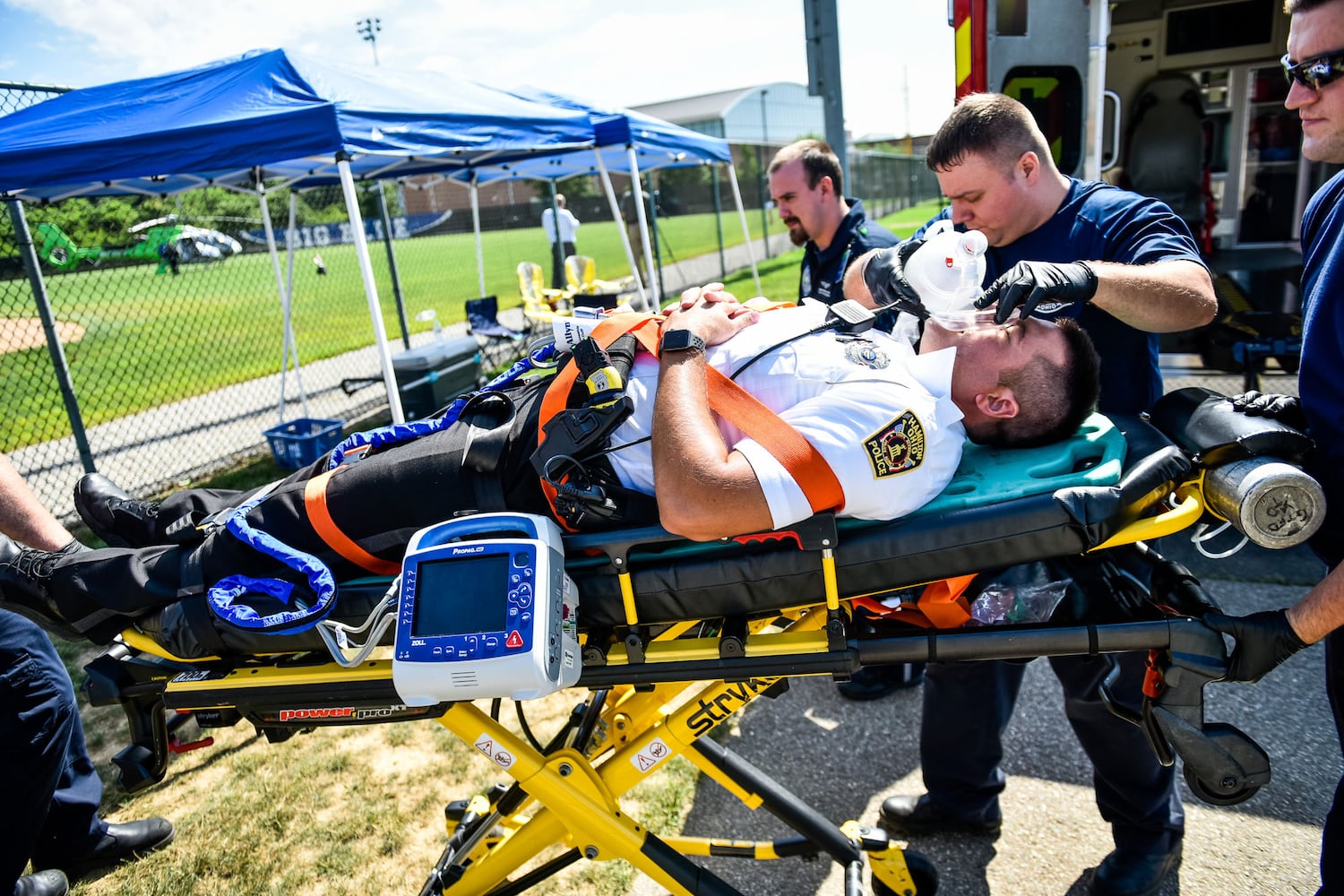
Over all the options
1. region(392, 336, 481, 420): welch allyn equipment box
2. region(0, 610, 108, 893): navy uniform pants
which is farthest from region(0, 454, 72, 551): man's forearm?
region(392, 336, 481, 420): welch allyn equipment box

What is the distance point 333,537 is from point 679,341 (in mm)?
1053

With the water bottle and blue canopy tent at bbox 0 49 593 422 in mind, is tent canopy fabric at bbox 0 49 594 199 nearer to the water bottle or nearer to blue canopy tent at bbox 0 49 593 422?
blue canopy tent at bbox 0 49 593 422

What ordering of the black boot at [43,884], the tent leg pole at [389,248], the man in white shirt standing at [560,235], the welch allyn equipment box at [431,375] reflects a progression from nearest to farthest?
the black boot at [43,884], the welch allyn equipment box at [431,375], the tent leg pole at [389,248], the man in white shirt standing at [560,235]

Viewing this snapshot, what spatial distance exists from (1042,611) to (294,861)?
8.31 feet

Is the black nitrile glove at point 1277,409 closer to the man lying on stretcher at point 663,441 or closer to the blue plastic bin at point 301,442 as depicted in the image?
the man lying on stretcher at point 663,441

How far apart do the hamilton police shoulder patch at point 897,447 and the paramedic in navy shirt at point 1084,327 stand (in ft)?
1.77

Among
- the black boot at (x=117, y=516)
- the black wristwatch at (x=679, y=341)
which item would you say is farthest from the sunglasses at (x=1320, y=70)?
the black boot at (x=117, y=516)

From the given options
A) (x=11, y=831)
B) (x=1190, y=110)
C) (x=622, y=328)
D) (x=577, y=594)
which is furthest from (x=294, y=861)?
(x=1190, y=110)

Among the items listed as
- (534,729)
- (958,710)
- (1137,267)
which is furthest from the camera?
(534,729)

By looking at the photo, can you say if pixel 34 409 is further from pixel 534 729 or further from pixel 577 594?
pixel 577 594

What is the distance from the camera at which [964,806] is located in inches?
103

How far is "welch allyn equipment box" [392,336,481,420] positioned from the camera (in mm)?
7759

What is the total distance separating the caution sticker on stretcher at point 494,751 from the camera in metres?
2.07

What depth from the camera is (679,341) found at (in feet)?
6.53
